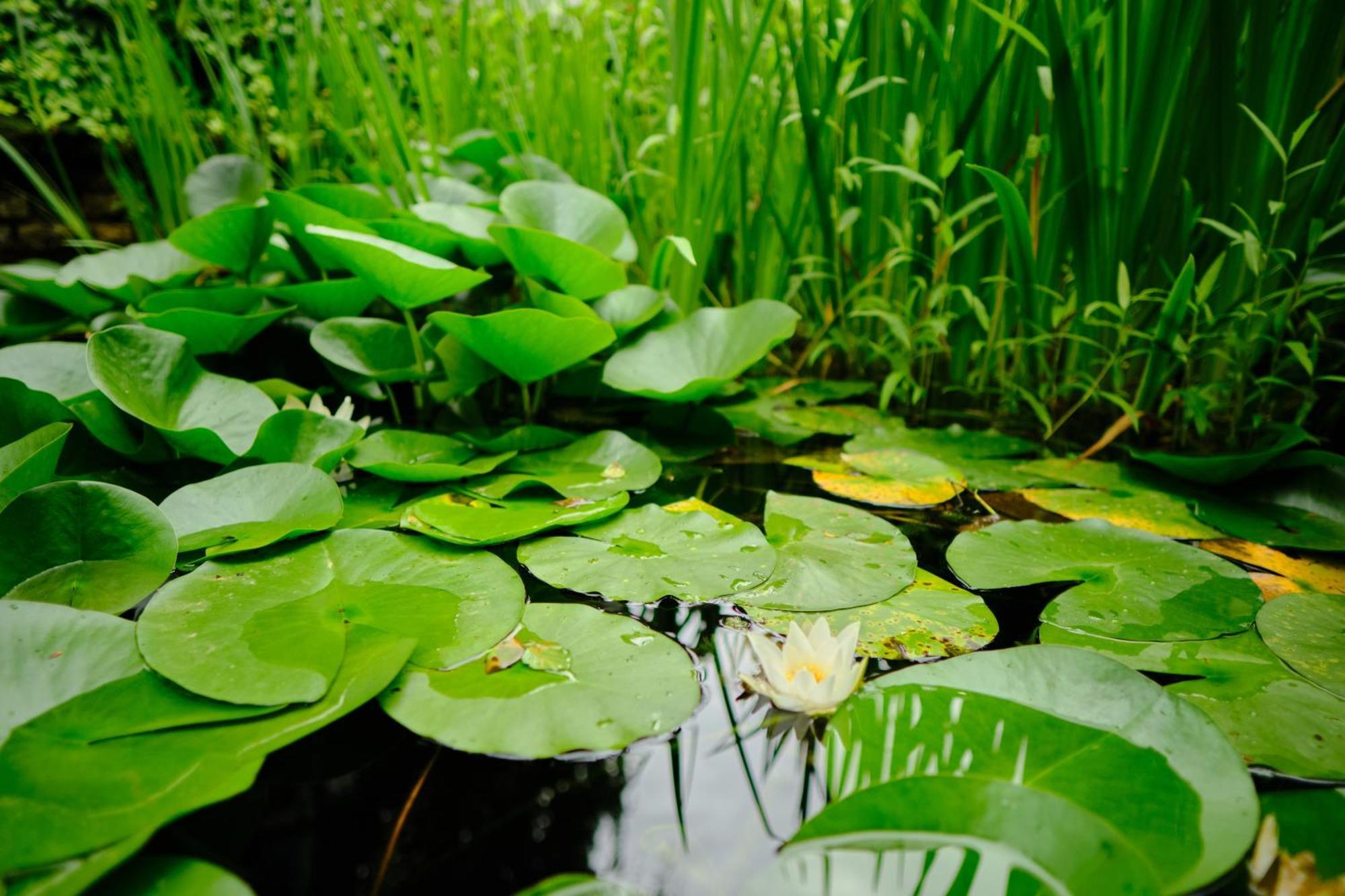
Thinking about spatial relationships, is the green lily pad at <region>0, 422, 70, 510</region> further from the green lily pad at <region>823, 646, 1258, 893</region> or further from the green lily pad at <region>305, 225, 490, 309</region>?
the green lily pad at <region>823, 646, 1258, 893</region>

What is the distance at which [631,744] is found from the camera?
0.54m

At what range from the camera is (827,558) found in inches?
31.7

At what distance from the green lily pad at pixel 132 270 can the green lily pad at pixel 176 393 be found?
0.63 m

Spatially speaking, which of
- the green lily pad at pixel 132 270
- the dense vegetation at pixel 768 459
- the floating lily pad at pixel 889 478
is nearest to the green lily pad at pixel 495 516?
the dense vegetation at pixel 768 459

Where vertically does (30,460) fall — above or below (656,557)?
above

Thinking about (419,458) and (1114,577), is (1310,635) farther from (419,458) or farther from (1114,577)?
(419,458)

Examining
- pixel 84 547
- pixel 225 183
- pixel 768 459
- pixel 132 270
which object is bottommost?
pixel 768 459

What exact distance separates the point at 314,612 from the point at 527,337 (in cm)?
51

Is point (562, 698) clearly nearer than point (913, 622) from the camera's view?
Yes

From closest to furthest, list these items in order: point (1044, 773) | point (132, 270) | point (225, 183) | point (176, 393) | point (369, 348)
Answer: point (1044, 773), point (176, 393), point (369, 348), point (132, 270), point (225, 183)

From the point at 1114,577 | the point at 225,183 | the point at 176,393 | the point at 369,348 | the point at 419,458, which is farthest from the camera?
the point at 225,183

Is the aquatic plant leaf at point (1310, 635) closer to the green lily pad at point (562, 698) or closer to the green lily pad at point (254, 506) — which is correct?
the green lily pad at point (562, 698)

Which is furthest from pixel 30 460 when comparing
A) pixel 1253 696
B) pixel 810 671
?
pixel 1253 696

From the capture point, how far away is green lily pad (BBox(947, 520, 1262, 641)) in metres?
0.70
